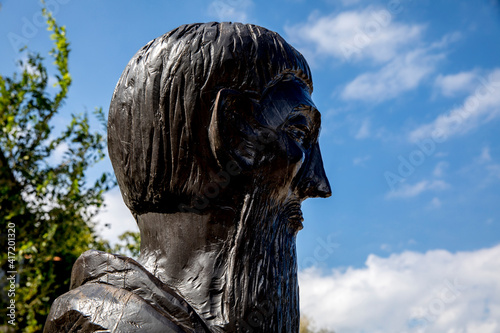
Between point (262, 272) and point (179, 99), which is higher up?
point (179, 99)

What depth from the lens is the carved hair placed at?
2.42 meters

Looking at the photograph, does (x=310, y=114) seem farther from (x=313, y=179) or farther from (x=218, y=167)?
(x=218, y=167)

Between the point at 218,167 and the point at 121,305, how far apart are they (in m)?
0.70

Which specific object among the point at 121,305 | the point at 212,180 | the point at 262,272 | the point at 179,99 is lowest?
the point at 121,305

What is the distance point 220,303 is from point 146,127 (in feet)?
2.76

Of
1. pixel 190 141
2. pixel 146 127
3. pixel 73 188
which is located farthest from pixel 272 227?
pixel 73 188

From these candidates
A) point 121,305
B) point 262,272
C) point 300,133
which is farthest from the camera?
point 300,133

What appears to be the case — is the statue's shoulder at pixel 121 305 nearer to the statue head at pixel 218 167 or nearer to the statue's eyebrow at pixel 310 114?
the statue head at pixel 218 167

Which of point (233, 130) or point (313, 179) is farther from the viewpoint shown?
point (313, 179)

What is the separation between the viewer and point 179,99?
2.44 m

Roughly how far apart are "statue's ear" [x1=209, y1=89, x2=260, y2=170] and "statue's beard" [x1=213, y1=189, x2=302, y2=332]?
183mm

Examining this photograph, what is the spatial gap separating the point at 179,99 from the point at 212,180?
0.39 m

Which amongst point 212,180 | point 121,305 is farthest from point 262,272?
point 121,305

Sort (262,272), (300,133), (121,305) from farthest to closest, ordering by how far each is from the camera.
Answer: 1. (300,133)
2. (262,272)
3. (121,305)
